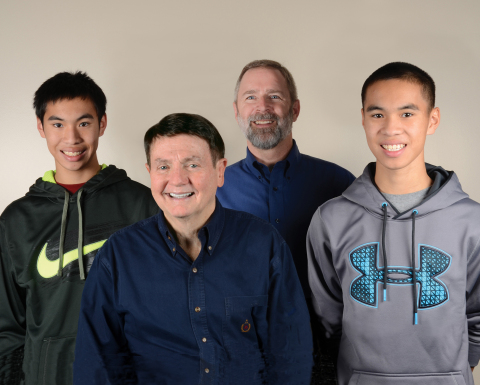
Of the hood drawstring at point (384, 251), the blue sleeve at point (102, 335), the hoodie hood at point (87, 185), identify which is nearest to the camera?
the blue sleeve at point (102, 335)

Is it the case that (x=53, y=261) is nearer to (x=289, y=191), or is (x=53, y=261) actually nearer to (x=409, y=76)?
(x=289, y=191)

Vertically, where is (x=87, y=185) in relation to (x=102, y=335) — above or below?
above

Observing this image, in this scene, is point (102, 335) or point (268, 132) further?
point (268, 132)

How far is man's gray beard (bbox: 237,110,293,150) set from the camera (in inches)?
90.8

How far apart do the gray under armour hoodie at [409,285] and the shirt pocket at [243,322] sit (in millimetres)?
437

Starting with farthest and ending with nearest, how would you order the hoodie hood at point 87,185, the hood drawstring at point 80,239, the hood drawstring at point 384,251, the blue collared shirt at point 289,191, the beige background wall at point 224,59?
the beige background wall at point 224,59 → the blue collared shirt at point 289,191 → the hoodie hood at point 87,185 → the hood drawstring at point 80,239 → the hood drawstring at point 384,251

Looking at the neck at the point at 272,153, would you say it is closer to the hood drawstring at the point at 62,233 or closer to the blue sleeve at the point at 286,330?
the blue sleeve at the point at 286,330

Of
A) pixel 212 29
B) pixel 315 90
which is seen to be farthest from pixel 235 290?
pixel 212 29

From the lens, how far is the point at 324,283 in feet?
6.97

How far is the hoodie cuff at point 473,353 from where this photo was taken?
6.59ft

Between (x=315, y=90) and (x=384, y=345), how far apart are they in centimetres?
154

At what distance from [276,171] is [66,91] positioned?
3.37 feet

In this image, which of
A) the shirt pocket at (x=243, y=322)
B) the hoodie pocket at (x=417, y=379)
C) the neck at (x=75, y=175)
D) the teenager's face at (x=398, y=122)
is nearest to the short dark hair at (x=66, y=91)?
the neck at (x=75, y=175)

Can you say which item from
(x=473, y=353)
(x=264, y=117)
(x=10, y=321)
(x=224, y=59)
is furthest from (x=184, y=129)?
(x=473, y=353)
